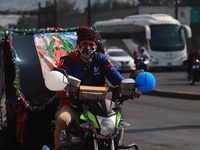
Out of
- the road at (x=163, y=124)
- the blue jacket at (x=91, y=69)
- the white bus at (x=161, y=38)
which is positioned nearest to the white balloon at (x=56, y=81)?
the blue jacket at (x=91, y=69)

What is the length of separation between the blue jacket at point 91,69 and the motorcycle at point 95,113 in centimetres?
45

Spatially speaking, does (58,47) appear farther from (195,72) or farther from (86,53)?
(195,72)

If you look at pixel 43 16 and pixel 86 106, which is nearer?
pixel 86 106

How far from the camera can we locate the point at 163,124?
13219mm

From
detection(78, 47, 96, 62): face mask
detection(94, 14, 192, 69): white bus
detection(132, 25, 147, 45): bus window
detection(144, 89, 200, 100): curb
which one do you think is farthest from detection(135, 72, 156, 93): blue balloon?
detection(132, 25, 147, 45): bus window

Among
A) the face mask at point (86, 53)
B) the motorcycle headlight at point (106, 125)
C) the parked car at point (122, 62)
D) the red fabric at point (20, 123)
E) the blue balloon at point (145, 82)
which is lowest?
the parked car at point (122, 62)

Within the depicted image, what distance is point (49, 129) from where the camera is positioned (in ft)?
28.2

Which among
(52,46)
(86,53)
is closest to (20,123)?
(52,46)

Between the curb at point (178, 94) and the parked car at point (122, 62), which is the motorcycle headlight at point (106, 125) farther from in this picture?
the parked car at point (122, 62)

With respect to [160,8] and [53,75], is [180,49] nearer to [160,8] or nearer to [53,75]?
[160,8]

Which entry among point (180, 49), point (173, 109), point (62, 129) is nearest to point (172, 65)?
point (180, 49)

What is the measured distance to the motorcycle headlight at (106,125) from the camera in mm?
5969

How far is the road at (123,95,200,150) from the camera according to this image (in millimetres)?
10469

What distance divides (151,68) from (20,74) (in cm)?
3633
